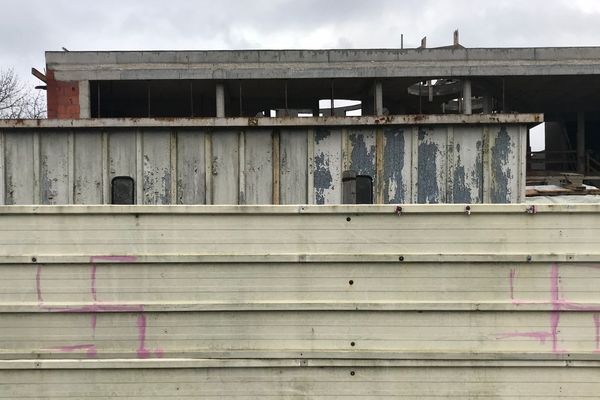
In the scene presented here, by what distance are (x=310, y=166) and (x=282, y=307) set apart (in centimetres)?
434

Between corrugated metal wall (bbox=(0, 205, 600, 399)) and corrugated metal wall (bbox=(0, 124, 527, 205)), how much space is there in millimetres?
4109

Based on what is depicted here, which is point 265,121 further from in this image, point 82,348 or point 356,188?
point 82,348

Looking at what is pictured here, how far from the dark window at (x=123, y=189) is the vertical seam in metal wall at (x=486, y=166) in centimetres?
597

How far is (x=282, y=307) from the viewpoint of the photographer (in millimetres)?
2852

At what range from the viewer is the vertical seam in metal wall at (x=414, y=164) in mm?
6909

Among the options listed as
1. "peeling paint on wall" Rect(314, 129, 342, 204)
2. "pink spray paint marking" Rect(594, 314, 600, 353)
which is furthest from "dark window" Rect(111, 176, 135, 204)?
"pink spray paint marking" Rect(594, 314, 600, 353)

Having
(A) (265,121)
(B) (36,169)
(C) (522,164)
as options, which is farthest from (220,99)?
(C) (522,164)

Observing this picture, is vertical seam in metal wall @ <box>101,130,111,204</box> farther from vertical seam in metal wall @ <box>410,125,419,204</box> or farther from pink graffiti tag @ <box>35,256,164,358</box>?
vertical seam in metal wall @ <box>410,125,419,204</box>

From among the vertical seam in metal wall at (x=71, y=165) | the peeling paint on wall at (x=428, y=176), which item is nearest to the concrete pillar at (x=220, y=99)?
the vertical seam in metal wall at (x=71, y=165)

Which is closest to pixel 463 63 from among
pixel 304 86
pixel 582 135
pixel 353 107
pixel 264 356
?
pixel 304 86

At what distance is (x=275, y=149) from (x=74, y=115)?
4845 millimetres

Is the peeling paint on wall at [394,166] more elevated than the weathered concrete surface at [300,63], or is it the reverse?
the weathered concrete surface at [300,63]

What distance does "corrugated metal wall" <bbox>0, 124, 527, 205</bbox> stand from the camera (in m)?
6.92

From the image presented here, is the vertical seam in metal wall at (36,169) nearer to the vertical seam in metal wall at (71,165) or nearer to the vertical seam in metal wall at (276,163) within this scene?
the vertical seam in metal wall at (71,165)
